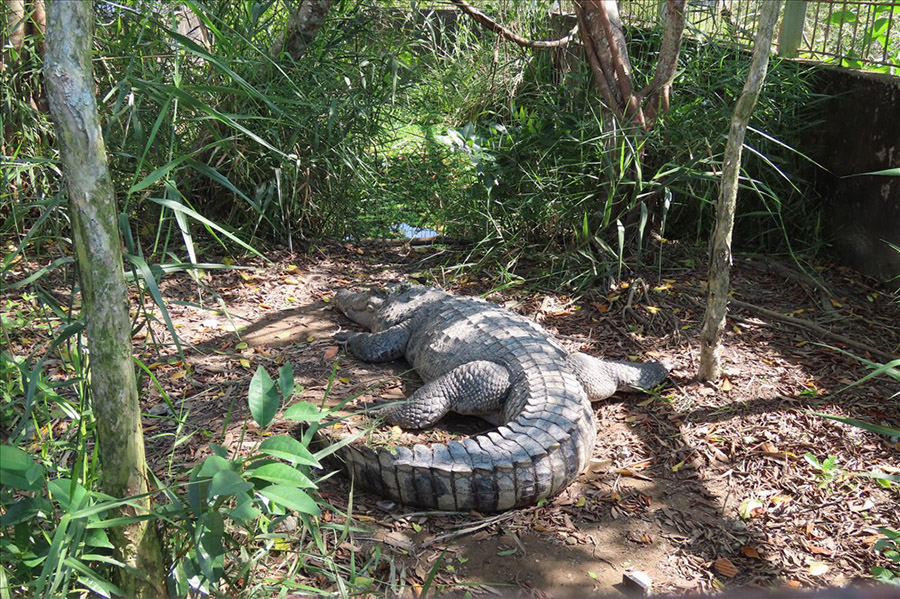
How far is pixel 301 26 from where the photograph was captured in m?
4.55

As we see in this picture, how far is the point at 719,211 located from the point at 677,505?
51.7 inches

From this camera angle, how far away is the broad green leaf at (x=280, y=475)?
5.58 ft

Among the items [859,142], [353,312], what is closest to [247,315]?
[353,312]

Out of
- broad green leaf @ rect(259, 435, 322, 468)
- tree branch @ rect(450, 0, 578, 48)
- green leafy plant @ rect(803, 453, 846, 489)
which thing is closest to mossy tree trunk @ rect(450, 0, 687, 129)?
tree branch @ rect(450, 0, 578, 48)

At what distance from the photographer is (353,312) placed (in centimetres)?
443

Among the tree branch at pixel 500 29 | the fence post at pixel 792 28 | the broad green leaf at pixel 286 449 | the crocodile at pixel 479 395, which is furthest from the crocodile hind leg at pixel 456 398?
the fence post at pixel 792 28

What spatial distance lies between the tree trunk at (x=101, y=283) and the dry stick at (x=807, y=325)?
3.39 metres

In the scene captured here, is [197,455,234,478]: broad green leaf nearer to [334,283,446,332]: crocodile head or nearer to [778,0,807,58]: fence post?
[334,283,446,332]: crocodile head

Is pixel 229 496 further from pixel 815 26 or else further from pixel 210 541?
pixel 815 26

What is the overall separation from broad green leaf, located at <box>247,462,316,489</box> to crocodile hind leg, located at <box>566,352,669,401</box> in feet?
6.50

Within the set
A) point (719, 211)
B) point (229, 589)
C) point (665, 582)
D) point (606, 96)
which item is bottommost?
point (665, 582)

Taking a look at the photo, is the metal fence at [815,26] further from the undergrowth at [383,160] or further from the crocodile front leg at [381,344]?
the crocodile front leg at [381,344]

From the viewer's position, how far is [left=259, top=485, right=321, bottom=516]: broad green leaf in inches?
64.1

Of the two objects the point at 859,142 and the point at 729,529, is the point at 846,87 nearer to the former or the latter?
the point at 859,142
